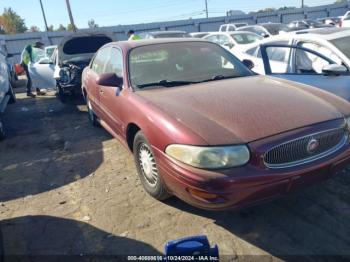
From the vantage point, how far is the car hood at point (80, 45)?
9375mm

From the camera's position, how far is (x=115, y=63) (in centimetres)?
486

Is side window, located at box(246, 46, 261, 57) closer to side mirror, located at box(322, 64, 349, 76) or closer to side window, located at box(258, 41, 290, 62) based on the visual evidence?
side window, located at box(258, 41, 290, 62)

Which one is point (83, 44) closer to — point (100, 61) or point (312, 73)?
point (100, 61)

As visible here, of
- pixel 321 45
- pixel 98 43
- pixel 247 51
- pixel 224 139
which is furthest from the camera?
pixel 98 43

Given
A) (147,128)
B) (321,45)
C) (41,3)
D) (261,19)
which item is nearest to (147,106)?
(147,128)

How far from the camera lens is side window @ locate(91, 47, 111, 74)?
5484 mm

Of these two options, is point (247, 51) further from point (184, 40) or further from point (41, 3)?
point (41, 3)

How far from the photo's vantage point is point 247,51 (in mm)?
7723

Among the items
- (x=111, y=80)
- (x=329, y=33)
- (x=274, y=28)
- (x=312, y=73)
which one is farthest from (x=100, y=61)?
(x=274, y=28)

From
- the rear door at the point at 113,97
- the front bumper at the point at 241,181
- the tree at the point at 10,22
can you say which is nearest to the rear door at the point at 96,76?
the rear door at the point at 113,97

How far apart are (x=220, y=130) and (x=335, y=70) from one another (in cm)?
271

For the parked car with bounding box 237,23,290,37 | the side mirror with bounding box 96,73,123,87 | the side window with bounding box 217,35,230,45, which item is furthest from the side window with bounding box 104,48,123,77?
the parked car with bounding box 237,23,290,37

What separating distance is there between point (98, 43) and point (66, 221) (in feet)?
23.6

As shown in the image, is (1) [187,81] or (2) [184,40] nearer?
A: (1) [187,81]
